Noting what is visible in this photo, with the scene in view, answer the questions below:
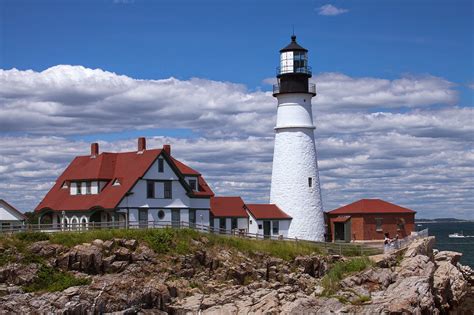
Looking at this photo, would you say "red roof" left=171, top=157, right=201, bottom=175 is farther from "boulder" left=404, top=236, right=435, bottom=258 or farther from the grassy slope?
"boulder" left=404, top=236, right=435, bottom=258

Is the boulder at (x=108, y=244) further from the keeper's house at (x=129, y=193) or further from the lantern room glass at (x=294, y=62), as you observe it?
the lantern room glass at (x=294, y=62)

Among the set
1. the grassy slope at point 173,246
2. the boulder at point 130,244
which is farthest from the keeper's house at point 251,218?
the boulder at point 130,244

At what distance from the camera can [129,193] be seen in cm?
4334

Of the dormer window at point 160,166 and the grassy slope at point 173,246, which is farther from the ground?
the dormer window at point 160,166

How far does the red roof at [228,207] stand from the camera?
49.3 metres

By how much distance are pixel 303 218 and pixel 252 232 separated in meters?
3.35

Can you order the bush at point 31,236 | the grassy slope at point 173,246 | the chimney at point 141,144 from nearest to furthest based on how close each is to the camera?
1. the grassy slope at point 173,246
2. the bush at point 31,236
3. the chimney at point 141,144

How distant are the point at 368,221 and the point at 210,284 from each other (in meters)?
16.2

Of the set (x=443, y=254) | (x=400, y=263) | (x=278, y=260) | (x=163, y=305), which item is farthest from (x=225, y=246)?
(x=443, y=254)

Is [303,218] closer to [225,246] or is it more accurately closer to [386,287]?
[225,246]

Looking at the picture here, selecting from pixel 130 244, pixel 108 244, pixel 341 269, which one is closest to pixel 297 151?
pixel 341 269

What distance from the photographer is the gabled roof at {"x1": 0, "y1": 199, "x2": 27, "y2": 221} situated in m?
41.6

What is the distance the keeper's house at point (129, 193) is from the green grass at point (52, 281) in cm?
682

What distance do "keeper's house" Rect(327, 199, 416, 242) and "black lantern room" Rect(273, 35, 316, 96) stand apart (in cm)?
840
